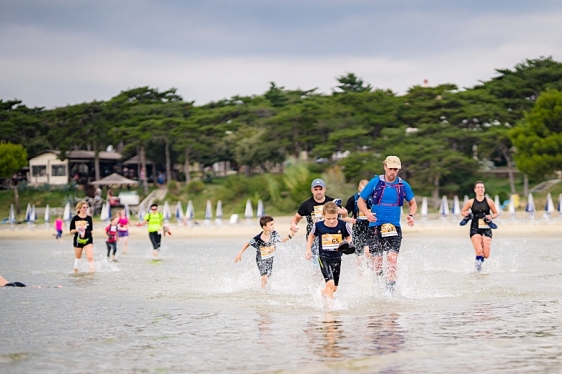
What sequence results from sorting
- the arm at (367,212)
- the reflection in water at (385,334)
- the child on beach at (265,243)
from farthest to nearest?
the child on beach at (265,243)
the arm at (367,212)
the reflection in water at (385,334)

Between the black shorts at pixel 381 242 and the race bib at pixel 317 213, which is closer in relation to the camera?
A: the black shorts at pixel 381 242

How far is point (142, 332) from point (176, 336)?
1.83 feet

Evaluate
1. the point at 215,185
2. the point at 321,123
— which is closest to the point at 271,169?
the point at 215,185

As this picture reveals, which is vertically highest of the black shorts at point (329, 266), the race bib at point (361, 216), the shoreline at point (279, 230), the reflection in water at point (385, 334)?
the race bib at point (361, 216)

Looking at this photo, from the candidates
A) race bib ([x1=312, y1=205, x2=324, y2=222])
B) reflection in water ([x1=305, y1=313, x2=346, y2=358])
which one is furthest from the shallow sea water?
race bib ([x1=312, y1=205, x2=324, y2=222])

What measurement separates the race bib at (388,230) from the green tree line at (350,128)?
40399 mm

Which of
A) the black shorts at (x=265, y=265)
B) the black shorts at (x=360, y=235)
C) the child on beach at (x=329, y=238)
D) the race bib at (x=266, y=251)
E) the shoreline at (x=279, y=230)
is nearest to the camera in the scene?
the child on beach at (x=329, y=238)

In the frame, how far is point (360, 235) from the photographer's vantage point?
1424 cm

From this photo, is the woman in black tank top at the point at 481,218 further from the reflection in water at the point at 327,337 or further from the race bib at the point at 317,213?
the reflection in water at the point at 327,337

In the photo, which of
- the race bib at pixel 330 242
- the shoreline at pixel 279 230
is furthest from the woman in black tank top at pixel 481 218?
the shoreline at pixel 279 230

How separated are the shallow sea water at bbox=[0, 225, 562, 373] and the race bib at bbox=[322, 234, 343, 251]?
0.85 m

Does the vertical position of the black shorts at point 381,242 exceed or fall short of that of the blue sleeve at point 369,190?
it falls short

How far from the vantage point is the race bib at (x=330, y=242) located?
38.9 feet

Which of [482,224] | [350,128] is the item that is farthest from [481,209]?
[350,128]
